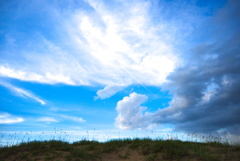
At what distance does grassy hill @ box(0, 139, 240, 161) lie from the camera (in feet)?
33.6

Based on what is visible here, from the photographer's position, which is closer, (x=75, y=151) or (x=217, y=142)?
(x=75, y=151)

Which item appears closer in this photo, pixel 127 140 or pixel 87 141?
pixel 127 140

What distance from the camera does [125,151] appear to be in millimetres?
12008

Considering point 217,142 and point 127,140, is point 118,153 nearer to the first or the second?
point 127,140

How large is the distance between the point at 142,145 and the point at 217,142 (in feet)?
17.0

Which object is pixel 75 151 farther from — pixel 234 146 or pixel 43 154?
pixel 234 146

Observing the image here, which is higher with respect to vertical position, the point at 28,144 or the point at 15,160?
the point at 28,144

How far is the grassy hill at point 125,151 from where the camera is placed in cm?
1024

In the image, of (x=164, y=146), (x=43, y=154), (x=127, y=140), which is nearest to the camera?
(x=164, y=146)

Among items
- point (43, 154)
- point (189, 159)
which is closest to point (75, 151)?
point (43, 154)

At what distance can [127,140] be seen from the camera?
13.7m

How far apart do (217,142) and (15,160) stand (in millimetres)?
13309

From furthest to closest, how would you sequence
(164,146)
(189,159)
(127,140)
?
(127,140) → (164,146) → (189,159)

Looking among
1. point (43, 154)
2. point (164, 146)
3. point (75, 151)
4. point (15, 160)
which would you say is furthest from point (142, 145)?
point (15, 160)
